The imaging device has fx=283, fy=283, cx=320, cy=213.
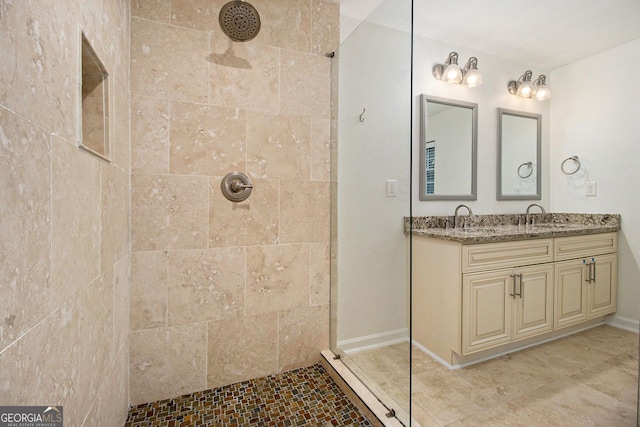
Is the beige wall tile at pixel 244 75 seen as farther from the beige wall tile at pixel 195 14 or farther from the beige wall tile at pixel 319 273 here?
the beige wall tile at pixel 319 273

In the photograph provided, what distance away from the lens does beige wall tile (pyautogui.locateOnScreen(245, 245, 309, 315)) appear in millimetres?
1591

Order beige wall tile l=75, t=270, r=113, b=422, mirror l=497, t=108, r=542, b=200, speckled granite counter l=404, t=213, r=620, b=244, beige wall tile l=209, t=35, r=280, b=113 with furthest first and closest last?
mirror l=497, t=108, r=542, b=200 < speckled granite counter l=404, t=213, r=620, b=244 < beige wall tile l=209, t=35, r=280, b=113 < beige wall tile l=75, t=270, r=113, b=422

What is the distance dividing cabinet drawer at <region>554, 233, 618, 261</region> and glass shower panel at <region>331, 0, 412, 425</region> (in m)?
1.66

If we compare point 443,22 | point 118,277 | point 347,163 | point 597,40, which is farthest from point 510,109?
point 118,277

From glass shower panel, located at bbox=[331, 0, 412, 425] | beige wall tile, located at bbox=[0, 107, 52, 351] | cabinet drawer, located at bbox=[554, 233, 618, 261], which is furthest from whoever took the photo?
cabinet drawer, located at bbox=[554, 233, 618, 261]

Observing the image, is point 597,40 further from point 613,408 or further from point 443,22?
point 613,408

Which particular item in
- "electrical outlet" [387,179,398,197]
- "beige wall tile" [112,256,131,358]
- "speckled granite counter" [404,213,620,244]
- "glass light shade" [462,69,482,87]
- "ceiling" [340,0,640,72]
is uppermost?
"ceiling" [340,0,640,72]

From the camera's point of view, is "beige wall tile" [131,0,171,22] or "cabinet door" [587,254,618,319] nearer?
"beige wall tile" [131,0,171,22]

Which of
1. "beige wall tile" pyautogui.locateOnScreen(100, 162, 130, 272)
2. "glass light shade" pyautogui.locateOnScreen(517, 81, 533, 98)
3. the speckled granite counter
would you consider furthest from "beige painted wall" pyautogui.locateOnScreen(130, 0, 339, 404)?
"glass light shade" pyautogui.locateOnScreen(517, 81, 533, 98)

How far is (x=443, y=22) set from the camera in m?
2.12

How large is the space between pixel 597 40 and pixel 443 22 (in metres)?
1.34

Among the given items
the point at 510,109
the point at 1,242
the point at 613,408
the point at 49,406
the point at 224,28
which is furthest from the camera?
the point at 510,109

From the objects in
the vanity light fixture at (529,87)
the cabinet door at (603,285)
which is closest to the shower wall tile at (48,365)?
the cabinet door at (603,285)

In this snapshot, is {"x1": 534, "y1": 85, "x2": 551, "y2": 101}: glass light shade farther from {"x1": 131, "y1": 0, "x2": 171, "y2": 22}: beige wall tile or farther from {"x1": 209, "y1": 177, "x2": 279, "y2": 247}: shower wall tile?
{"x1": 131, "y1": 0, "x2": 171, "y2": 22}: beige wall tile
